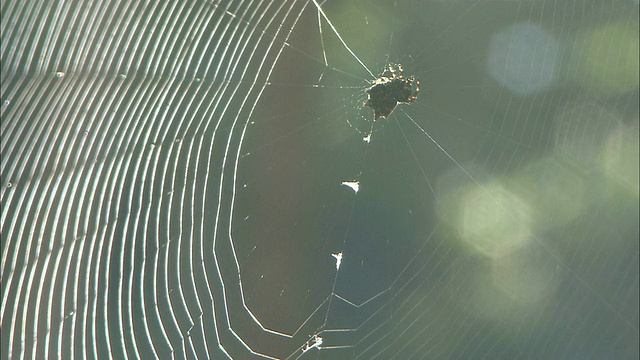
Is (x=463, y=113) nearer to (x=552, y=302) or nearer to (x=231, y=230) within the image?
(x=552, y=302)

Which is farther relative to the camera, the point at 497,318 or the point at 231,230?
the point at 497,318

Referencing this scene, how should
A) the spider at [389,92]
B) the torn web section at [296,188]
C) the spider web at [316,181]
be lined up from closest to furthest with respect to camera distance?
the spider web at [316,181] → the torn web section at [296,188] → the spider at [389,92]

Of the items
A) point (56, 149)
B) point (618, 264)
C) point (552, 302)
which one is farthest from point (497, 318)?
point (56, 149)

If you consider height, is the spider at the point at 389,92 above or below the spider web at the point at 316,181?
above

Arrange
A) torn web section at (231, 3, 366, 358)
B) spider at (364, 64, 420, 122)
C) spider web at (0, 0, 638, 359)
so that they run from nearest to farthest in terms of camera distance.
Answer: spider web at (0, 0, 638, 359), torn web section at (231, 3, 366, 358), spider at (364, 64, 420, 122)

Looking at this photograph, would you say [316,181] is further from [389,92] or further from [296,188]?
[389,92]
